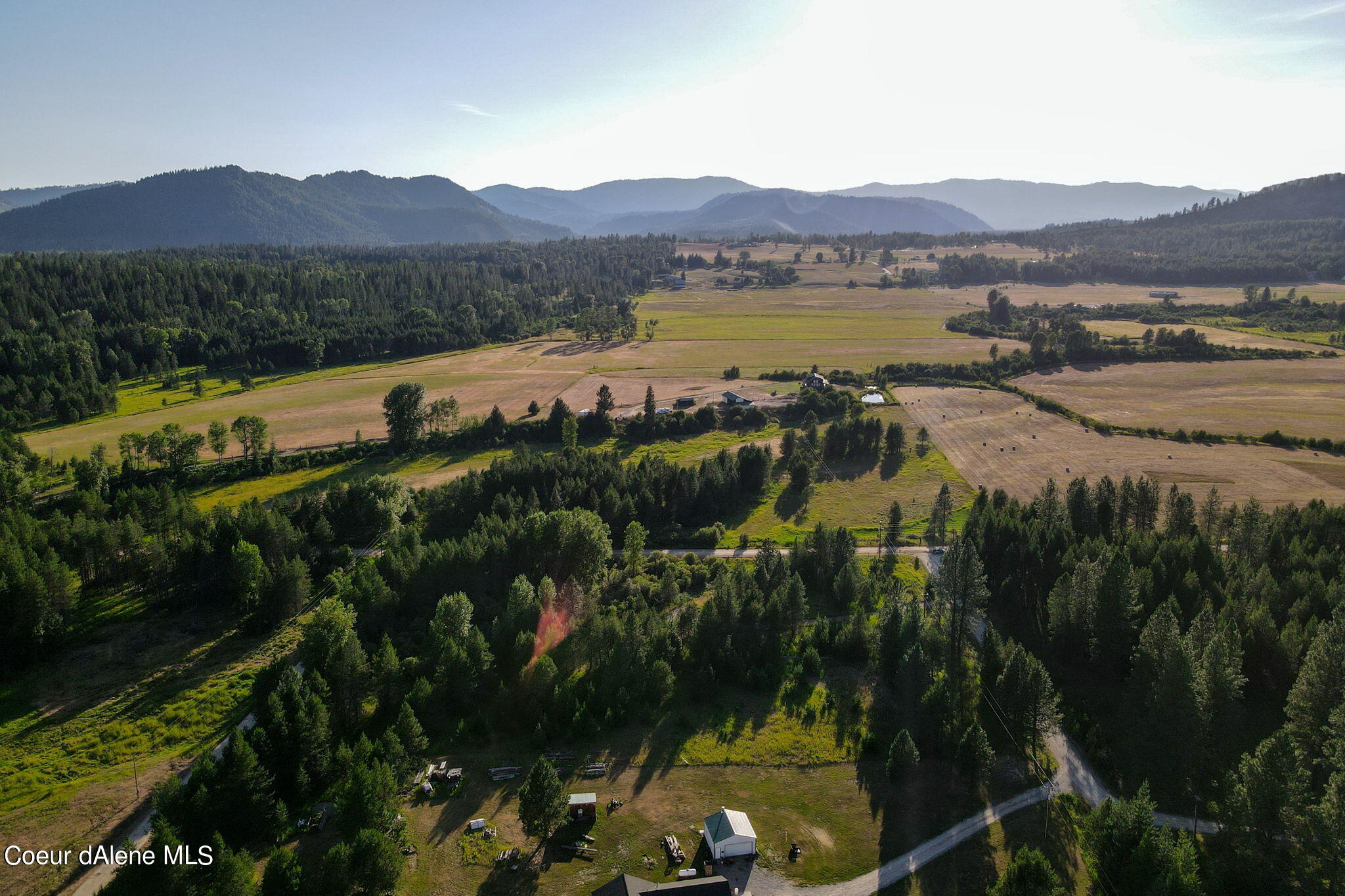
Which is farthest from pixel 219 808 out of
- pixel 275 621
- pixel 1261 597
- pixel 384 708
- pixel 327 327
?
pixel 327 327

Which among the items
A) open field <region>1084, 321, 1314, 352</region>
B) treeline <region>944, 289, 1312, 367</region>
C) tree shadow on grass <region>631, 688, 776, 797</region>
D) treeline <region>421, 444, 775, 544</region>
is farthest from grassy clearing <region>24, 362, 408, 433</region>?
open field <region>1084, 321, 1314, 352</region>

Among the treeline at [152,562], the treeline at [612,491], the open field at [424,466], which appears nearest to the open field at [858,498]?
the treeline at [612,491]

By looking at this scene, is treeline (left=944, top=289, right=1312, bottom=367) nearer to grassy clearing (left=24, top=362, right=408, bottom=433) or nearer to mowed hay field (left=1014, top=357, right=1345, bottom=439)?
mowed hay field (left=1014, top=357, right=1345, bottom=439)

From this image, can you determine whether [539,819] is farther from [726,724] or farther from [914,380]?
[914,380]

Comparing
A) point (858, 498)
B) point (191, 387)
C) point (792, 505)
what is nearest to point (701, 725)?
point (792, 505)

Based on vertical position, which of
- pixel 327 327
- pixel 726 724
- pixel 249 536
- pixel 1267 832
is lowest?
pixel 726 724

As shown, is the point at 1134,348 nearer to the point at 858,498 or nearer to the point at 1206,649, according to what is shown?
the point at 858,498
